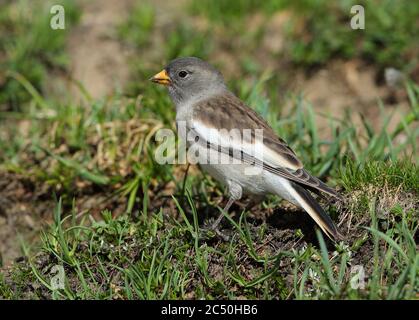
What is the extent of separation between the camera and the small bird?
4.76m

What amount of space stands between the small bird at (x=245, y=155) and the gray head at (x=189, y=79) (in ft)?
0.22

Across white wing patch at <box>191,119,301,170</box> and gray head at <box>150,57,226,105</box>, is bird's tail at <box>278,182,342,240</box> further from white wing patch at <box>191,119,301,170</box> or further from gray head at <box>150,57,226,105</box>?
gray head at <box>150,57,226,105</box>

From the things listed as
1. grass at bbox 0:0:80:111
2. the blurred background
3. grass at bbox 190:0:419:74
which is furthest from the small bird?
grass at bbox 190:0:419:74

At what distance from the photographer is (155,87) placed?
268 inches

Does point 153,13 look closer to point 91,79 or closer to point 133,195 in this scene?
point 91,79

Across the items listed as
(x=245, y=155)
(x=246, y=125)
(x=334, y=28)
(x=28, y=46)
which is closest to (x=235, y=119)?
(x=246, y=125)

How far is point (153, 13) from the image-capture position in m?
8.29

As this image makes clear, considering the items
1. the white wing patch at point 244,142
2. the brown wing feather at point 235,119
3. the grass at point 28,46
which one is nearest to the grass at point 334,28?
the grass at point 28,46

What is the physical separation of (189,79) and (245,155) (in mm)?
1128

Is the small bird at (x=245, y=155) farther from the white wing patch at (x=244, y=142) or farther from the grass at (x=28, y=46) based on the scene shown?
the grass at (x=28, y=46)

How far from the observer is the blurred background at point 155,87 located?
20.3 feet

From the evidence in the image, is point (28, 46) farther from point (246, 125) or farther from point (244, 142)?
point (244, 142)

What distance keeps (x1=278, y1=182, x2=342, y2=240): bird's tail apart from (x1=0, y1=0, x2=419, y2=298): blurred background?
0.90 meters
